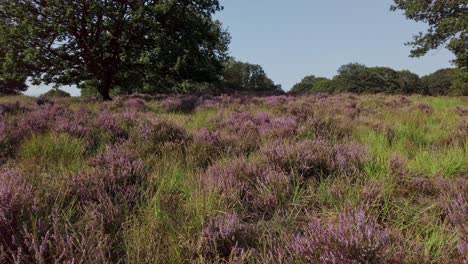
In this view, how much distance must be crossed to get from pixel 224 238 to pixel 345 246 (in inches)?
31.0

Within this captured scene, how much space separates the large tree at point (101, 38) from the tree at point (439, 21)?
1351 centimetres

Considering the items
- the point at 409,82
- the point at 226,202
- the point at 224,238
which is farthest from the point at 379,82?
the point at 224,238

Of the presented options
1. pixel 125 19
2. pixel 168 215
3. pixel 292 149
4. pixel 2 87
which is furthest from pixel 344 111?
pixel 2 87

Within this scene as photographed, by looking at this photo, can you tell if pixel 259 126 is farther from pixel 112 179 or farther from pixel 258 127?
pixel 112 179

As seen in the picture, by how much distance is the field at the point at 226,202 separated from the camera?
Result: 1934 mm

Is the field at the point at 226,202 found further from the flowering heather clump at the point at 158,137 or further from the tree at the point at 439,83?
the tree at the point at 439,83

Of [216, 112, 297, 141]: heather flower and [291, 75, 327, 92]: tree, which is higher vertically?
[291, 75, 327, 92]: tree

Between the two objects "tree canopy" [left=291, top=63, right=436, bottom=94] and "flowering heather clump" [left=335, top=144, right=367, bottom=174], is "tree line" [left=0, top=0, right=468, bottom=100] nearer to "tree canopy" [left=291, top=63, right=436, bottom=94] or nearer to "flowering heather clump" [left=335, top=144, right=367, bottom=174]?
"flowering heather clump" [left=335, top=144, right=367, bottom=174]

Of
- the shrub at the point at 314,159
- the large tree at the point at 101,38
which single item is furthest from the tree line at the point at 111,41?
the shrub at the point at 314,159

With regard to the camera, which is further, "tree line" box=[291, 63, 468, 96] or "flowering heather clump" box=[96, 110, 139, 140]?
"tree line" box=[291, 63, 468, 96]

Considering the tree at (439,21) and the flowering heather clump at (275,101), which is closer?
the flowering heather clump at (275,101)

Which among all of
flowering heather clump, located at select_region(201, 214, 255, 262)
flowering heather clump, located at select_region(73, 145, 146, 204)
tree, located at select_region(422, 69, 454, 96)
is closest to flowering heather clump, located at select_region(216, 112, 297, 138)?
flowering heather clump, located at select_region(73, 145, 146, 204)

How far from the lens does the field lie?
193cm

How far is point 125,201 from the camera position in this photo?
2713mm
